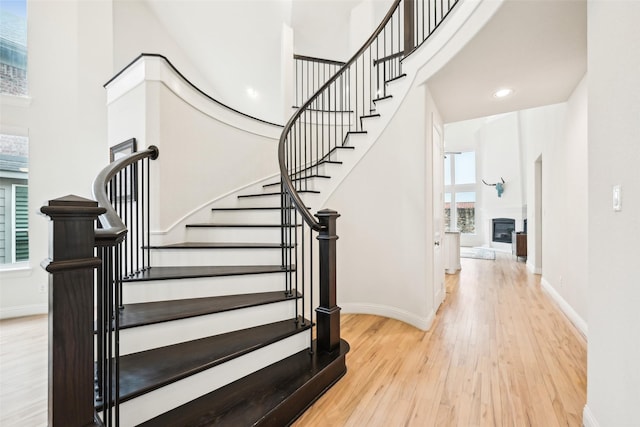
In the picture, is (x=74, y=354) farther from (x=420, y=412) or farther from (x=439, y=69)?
(x=439, y=69)

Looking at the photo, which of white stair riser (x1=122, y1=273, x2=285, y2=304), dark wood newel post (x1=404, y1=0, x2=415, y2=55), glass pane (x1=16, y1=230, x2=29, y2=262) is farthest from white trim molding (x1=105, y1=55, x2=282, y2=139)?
glass pane (x1=16, y1=230, x2=29, y2=262)

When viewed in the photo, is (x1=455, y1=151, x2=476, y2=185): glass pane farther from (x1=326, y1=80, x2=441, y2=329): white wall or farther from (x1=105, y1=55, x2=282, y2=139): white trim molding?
(x1=105, y1=55, x2=282, y2=139): white trim molding

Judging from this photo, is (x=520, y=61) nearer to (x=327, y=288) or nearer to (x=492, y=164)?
(x=327, y=288)

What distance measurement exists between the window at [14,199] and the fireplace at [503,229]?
35.0 feet

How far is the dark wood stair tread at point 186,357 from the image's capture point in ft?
4.44

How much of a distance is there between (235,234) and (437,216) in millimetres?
2367

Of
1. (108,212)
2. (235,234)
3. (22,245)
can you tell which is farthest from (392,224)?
(22,245)

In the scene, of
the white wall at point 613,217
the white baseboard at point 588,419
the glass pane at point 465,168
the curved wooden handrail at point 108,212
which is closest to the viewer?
the curved wooden handrail at point 108,212

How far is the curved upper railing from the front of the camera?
127 inches

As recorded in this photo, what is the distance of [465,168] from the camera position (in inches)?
410

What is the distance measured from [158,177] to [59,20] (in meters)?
3.04

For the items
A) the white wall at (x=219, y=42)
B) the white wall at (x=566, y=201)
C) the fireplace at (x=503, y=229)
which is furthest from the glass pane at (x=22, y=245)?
the fireplace at (x=503, y=229)

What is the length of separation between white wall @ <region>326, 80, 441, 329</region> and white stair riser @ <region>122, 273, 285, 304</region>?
49.7 inches

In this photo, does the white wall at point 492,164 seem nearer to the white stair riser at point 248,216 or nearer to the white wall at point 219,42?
the white wall at point 219,42
